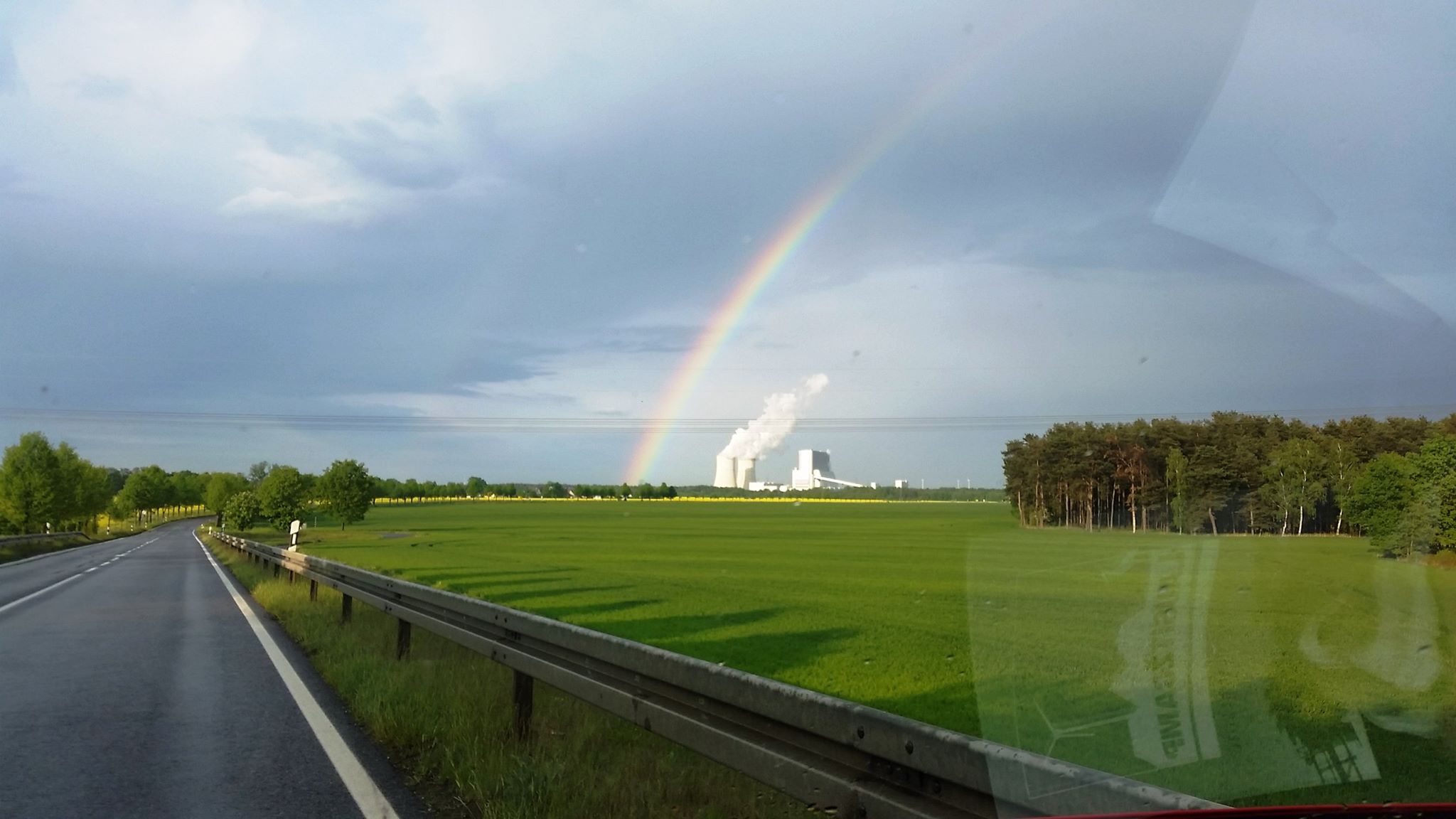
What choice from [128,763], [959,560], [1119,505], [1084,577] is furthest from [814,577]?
[128,763]

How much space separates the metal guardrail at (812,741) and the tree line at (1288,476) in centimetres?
488

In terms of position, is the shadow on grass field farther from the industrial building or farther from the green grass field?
the industrial building

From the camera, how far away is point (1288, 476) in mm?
7820

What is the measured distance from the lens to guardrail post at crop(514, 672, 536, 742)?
6.82 metres

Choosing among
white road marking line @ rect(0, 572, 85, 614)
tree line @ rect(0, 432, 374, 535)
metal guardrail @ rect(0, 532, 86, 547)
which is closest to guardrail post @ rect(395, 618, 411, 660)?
white road marking line @ rect(0, 572, 85, 614)

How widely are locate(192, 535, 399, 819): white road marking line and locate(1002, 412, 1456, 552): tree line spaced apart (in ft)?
21.2

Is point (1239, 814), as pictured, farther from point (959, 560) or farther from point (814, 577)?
point (959, 560)

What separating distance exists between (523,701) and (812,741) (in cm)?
329

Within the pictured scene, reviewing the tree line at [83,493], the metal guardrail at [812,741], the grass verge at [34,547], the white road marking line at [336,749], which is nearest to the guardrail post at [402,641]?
the white road marking line at [336,749]

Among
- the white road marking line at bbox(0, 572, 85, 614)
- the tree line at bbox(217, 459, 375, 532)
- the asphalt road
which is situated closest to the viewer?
the asphalt road

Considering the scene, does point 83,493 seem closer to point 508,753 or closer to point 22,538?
point 22,538

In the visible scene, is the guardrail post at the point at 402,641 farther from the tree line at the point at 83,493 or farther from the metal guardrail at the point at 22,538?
the tree line at the point at 83,493

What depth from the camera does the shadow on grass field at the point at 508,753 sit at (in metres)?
5.28

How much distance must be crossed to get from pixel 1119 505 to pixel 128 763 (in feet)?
32.7
